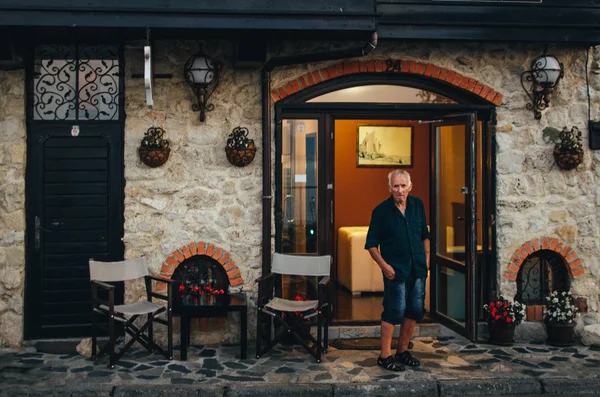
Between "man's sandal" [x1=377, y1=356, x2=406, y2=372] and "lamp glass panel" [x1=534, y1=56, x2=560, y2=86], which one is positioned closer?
"man's sandal" [x1=377, y1=356, x2=406, y2=372]

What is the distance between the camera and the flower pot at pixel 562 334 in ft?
26.9

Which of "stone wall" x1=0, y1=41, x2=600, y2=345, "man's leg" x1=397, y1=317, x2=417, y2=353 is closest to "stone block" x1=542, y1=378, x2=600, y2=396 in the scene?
"man's leg" x1=397, y1=317, x2=417, y2=353

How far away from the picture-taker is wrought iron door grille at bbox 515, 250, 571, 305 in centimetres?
866

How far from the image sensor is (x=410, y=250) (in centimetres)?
716

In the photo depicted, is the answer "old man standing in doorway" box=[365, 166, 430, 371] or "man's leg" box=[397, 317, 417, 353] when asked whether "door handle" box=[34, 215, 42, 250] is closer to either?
"old man standing in doorway" box=[365, 166, 430, 371]

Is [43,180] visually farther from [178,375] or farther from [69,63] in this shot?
[178,375]

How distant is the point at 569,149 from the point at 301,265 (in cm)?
327

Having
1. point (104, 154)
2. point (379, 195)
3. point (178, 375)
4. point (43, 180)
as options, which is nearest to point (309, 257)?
point (178, 375)

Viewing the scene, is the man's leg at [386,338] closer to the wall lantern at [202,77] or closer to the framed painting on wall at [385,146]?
the wall lantern at [202,77]

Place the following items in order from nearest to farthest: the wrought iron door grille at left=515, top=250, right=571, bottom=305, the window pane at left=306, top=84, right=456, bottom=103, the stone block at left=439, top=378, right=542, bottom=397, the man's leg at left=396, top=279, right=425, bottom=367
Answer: the stone block at left=439, top=378, right=542, bottom=397 < the man's leg at left=396, top=279, right=425, bottom=367 < the window pane at left=306, top=84, right=456, bottom=103 < the wrought iron door grille at left=515, top=250, right=571, bottom=305

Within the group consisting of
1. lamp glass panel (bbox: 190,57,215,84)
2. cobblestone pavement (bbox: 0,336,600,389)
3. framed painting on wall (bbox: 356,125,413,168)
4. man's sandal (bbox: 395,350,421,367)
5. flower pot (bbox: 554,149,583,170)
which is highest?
lamp glass panel (bbox: 190,57,215,84)

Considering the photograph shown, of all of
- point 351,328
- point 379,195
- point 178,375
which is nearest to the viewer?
point 178,375

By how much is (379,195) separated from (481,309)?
4146 millimetres

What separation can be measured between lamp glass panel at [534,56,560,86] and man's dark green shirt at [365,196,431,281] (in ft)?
7.68
